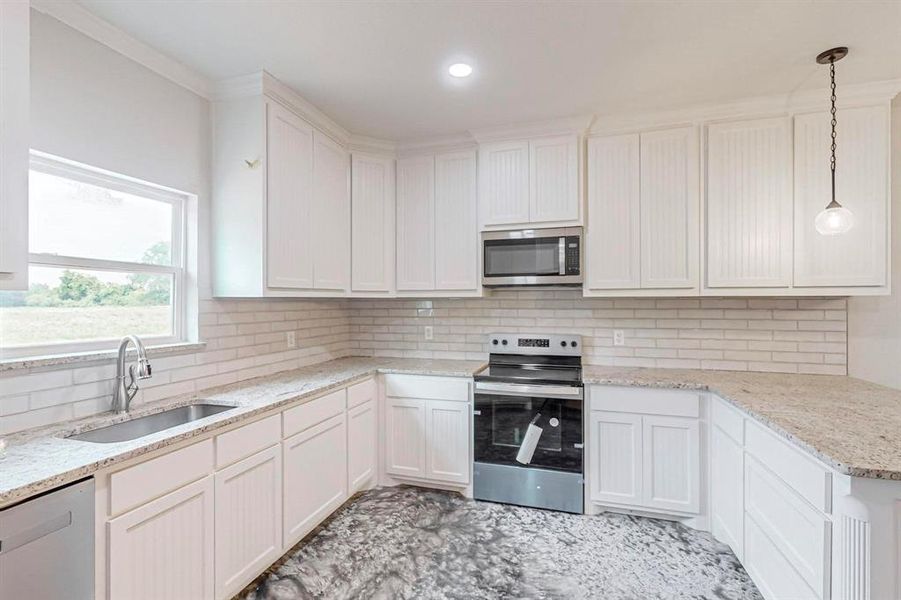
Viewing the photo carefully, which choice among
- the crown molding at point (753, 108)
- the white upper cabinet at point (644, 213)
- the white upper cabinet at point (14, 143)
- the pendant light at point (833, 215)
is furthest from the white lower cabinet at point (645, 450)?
the white upper cabinet at point (14, 143)

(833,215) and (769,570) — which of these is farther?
(833,215)

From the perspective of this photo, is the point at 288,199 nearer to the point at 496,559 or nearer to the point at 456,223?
the point at 456,223

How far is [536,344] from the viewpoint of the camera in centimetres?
329

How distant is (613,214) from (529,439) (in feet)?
5.15

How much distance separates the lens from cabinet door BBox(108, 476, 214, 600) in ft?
4.67

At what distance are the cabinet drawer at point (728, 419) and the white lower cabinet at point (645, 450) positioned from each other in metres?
0.11

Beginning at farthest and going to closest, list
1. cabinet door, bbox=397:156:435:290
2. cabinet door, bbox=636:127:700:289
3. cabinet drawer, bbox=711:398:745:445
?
cabinet door, bbox=397:156:435:290
cabinet door, bbox=636:127:700:289
cabinet drawer, bbox=711:398:745:445

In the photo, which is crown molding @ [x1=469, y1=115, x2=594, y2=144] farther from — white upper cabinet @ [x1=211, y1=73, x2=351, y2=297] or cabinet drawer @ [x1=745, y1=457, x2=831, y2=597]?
cabinet drawer @ [x1=745, y1=457, x2=831, y2=597]

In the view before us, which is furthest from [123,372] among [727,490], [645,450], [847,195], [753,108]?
[847,195]

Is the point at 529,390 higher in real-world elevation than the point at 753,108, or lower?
lower

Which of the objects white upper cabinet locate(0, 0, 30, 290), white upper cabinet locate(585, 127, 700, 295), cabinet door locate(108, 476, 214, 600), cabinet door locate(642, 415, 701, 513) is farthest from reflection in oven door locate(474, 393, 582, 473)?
white upper cabinet locate(0, 0, 30, 290)

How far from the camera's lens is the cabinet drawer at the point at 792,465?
1462 mm

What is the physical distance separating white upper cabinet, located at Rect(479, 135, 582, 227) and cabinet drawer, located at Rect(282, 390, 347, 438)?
156cm

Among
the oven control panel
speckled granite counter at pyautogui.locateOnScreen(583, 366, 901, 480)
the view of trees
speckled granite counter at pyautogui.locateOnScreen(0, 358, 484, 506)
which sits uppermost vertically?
the view of trees
